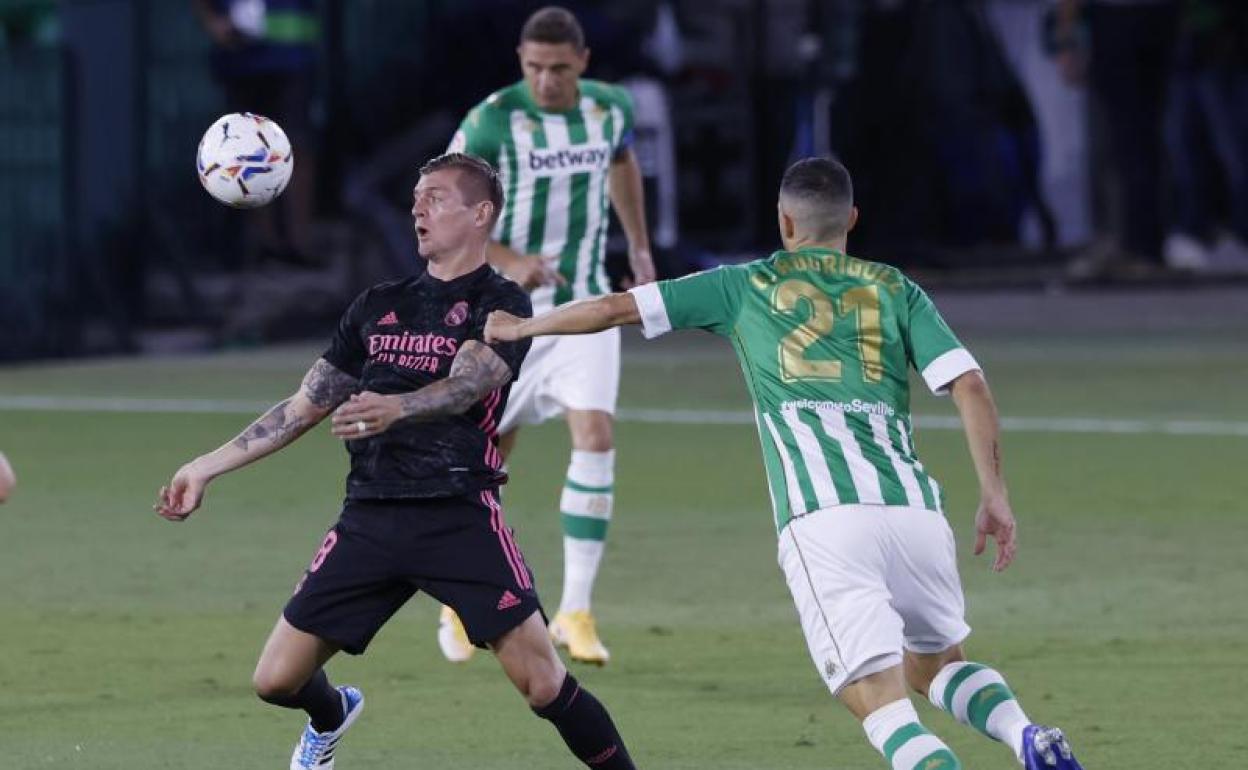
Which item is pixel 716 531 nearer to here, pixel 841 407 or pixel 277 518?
pixel 277 518

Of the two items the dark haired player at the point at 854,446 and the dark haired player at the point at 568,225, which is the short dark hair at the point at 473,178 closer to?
the dark haired player at the point at 854,446

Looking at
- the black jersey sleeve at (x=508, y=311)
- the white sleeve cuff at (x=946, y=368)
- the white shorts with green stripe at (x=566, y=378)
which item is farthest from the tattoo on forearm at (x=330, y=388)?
the white shorts with green stripe at (x=566, y=378)

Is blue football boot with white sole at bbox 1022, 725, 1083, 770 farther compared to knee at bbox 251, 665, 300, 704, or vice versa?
knee at bbox 251, 665, 300, 704

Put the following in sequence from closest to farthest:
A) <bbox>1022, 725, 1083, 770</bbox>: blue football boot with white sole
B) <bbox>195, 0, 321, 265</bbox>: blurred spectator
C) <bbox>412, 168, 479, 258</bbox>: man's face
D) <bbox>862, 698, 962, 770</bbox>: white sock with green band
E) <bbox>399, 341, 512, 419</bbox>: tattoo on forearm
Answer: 1. <bbox>862, 698, 962, 770</bbox>: white sock with green band
2. <bbox>1022, 725, 1083, 770</bbox>: blue football boot with white sole
3. <bbox>399, 341, 512, 419</bbox>: tattoo on forearm
4. <bbox>412, 168, 479, 258</bbox>: man's face
5. <bbox>195, 0, 321, 265</bbox>: blurred spectator

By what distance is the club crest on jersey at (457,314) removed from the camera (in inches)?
307

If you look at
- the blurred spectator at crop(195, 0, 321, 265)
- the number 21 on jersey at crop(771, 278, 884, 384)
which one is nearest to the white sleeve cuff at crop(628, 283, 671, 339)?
the number 21 on jersey at crop(771, 278, 884, 384)

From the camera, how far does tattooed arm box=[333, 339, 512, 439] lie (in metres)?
7.49

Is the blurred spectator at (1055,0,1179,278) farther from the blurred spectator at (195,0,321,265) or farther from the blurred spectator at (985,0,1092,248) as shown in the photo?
the blurred spectator at (195,0,321,265)

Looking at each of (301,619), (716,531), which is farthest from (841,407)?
(716,531)

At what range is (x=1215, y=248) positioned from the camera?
30.2 m

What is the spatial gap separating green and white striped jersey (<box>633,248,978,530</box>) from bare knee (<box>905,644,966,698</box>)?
0.48 metres

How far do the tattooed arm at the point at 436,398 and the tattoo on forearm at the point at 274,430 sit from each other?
251mm

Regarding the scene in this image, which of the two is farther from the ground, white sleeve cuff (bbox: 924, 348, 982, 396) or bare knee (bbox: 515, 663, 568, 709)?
white sleeve cuff (bbox: 924, 348, 982, 396)

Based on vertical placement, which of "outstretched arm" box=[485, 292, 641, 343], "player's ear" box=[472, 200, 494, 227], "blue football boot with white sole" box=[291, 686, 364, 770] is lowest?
"blue football boot with white sole" box=[291, 686, 364, 770]
